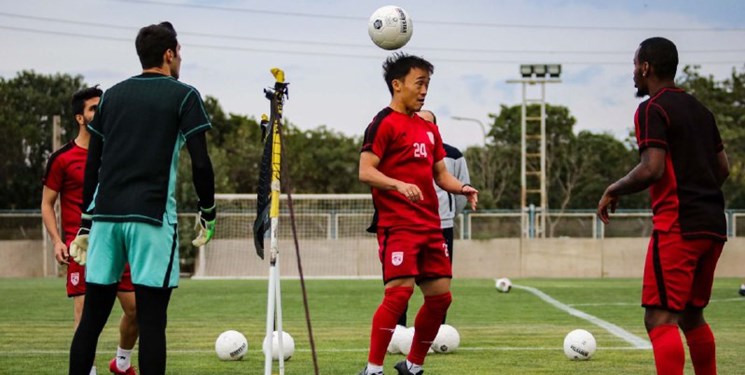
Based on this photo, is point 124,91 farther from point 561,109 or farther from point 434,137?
point 561,109

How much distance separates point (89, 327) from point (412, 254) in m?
2.34

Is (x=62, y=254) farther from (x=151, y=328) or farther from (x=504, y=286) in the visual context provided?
(x=504, y=286)

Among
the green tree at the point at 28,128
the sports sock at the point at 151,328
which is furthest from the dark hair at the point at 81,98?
the green tree at the point at 28,128

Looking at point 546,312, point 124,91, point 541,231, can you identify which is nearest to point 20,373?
point 124,91

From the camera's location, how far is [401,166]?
7738 mm

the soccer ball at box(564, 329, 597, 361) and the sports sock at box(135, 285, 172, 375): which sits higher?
the sports sock at box(135, 285, 172, 375)

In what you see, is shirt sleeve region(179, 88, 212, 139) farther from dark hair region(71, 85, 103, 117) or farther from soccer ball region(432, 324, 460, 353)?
soccer ball region(432, 324, 460, 353)

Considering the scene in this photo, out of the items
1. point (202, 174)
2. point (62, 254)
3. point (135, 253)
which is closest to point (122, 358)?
point (62, 254)

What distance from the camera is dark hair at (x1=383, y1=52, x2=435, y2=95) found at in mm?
7879

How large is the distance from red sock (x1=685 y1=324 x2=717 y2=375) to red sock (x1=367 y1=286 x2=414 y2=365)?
6.56 feet

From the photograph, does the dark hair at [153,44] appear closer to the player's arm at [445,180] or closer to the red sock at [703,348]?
the player's arm at [445,180]

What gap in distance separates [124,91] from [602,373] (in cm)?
459

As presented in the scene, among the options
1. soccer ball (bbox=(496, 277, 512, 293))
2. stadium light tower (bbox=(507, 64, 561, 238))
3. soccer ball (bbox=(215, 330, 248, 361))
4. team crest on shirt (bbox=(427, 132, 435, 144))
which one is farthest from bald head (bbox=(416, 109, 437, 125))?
stadium light tower (bbox=(507, 64, 561, 238))

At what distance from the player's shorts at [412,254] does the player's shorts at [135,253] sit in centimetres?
189
